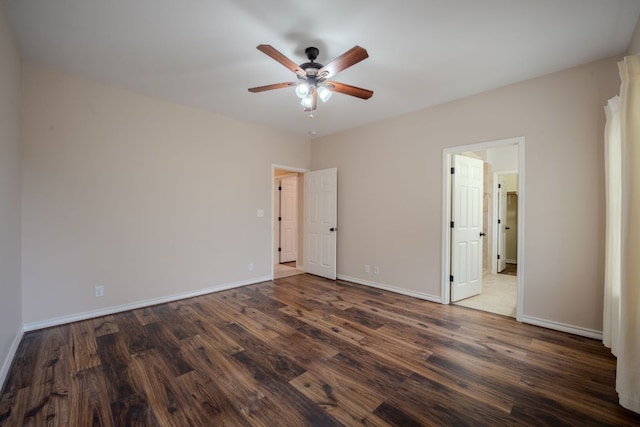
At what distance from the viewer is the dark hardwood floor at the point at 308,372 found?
5.36 feet

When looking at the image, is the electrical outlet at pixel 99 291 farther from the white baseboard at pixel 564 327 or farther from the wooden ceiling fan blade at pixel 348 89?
the white baseboard at pixel 564 327

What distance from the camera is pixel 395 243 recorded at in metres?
4.16

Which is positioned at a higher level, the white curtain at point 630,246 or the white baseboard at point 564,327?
the white curtain at point 630,246

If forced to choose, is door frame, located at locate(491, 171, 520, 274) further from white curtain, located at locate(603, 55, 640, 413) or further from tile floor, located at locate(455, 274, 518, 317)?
white curtain, located at locate(603, 55, 640, 413)

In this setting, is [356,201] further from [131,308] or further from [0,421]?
[0,421]

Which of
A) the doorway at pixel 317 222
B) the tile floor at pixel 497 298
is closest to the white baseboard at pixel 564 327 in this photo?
the tile floor at pixel 497 298

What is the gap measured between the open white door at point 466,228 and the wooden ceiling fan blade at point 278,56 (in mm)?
2509

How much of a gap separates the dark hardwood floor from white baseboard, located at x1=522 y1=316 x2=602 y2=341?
0.29 ft

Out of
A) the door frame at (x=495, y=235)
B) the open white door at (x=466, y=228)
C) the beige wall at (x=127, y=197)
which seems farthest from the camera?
the door frame at (x=495, y=235)

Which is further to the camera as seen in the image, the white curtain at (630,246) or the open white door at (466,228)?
the open white door at (466,228)

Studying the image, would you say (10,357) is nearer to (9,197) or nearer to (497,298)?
(9,197)

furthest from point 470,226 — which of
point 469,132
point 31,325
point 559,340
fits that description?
point 31,325

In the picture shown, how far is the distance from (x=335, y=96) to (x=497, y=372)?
3.33 meters

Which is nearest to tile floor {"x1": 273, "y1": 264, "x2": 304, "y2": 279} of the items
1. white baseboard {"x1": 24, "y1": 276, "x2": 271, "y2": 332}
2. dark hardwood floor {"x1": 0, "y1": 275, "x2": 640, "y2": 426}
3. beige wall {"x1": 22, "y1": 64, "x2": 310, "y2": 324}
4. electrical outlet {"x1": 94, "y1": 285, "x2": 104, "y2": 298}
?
beige wall {"x1": 22, "y1": 64, "x2": 310, "y2": 324}
